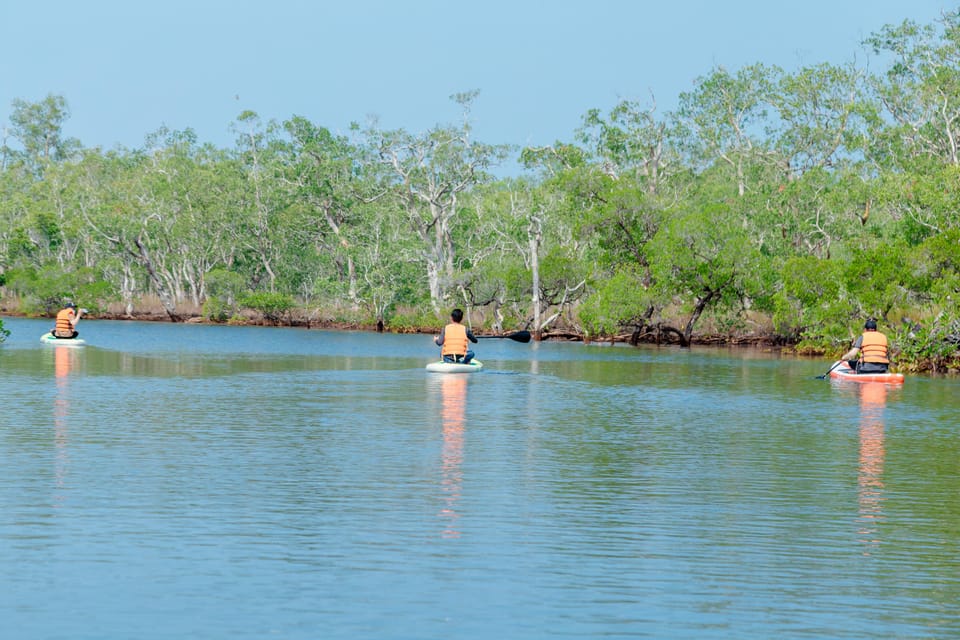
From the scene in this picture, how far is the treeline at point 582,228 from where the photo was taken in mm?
52531

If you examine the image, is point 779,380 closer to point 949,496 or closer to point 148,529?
point 949,496

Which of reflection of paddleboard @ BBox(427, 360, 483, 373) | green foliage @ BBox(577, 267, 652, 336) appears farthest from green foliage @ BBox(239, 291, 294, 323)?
reflection of paddleboard @ BBox(427, 360, 483, 373)

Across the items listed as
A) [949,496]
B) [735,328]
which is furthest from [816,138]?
[949,496]

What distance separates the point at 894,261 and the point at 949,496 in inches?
1317

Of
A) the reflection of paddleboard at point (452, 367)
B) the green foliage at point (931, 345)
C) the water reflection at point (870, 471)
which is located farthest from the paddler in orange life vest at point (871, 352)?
the reflection of paddleboard at point (452, 367)

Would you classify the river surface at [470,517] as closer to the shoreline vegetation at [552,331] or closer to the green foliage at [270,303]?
the shoreline vegetation at [552,331]

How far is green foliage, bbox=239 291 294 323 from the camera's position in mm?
84875

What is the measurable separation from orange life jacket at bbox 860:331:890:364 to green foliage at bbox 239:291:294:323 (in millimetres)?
53942

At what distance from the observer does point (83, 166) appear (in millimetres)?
115938

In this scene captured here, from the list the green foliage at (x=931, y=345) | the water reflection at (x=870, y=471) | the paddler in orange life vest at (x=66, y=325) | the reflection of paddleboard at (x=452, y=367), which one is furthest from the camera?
the paddler in orange life vest at (x=66, y=325)

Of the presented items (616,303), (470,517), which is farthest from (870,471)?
(616,303)

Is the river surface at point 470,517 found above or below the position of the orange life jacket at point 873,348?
below

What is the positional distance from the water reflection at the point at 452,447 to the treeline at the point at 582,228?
714 inches

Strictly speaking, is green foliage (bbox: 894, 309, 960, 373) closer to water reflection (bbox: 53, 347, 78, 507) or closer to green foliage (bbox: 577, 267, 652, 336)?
green foliage (bbox: 577, 267, 652, 336)
